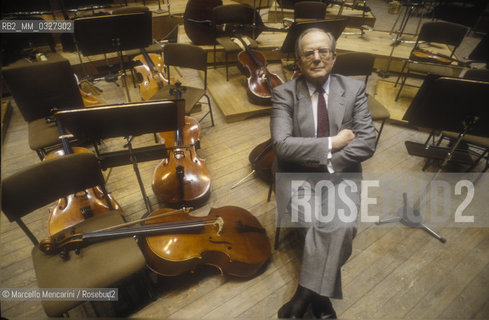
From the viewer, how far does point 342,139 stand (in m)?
2.01

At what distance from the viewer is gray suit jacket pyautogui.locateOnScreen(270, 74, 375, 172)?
2.06 m

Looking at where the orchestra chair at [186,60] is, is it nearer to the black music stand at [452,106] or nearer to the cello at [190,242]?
the cello at [190,242]

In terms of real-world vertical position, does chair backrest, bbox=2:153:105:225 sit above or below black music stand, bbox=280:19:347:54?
below

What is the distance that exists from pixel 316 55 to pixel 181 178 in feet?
5.19

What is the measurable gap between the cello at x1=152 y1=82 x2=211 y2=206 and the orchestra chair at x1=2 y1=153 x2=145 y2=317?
73cm

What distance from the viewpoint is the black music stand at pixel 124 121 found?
→ 1.74 m

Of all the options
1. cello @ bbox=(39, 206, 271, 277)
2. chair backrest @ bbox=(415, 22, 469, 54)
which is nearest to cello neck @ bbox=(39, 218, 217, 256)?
cello @ bbox=(39, 206, 271, 277)

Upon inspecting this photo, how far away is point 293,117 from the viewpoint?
2217mm

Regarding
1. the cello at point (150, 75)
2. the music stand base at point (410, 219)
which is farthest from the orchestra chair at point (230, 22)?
the music stand base at point (410, 219)

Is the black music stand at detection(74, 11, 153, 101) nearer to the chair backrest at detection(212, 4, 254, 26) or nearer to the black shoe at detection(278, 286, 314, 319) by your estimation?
the chair backrest at detection(212, 4, 254, 26)

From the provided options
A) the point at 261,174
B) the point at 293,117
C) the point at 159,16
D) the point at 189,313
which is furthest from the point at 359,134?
the point at 159,16

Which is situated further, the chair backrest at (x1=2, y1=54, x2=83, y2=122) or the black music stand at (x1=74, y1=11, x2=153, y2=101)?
the black music stand at (x1=74, y1=11, x2=153, y2=101)

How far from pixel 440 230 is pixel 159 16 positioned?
22.2ft

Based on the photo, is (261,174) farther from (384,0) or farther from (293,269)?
(384,0)
